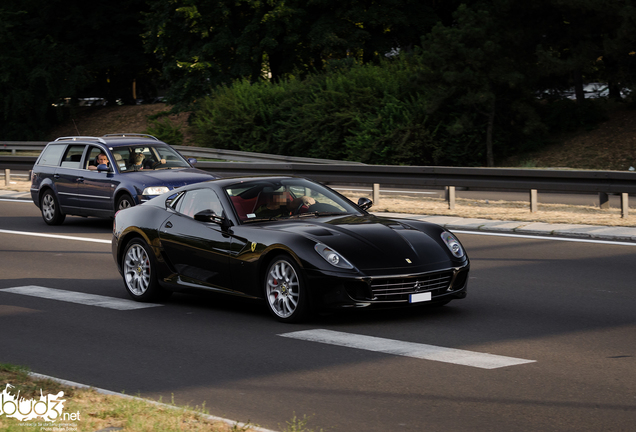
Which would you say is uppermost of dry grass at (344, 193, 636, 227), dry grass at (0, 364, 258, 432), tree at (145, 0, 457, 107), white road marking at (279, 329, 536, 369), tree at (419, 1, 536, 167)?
tree at (145, 0, 457, 107)

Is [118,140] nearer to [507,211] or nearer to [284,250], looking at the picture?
[507,211]

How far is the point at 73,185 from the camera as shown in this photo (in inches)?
685

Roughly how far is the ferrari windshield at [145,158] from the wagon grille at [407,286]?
957 centimetres

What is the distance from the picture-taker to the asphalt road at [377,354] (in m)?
5.57

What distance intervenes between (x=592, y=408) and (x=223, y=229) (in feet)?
14.6

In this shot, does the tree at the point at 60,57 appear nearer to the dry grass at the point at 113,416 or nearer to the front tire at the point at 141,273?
the front tire at the point at 141,273

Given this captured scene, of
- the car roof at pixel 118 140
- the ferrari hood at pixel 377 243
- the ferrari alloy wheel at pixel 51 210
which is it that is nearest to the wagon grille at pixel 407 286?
the ferrari hood at pixel 377 243

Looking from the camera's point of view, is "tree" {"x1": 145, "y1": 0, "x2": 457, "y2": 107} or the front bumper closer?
the front bumper

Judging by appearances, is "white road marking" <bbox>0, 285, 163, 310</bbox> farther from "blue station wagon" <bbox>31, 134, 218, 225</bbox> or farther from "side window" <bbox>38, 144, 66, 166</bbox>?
"side window" <bbox>38, 144, 66, 166</bbox>

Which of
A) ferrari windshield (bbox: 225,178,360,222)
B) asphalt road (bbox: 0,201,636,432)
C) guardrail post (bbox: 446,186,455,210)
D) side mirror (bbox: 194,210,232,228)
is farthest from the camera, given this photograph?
guardrail post (bbox: 446,186,455,210)

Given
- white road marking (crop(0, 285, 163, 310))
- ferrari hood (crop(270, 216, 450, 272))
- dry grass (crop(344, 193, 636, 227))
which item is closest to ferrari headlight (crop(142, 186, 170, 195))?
dry grass (crop(344, 193, 636, 227))

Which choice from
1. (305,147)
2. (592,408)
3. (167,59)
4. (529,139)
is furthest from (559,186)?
(167,59)

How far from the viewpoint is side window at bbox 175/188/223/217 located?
30.6 ft

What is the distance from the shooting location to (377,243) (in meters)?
8.28
